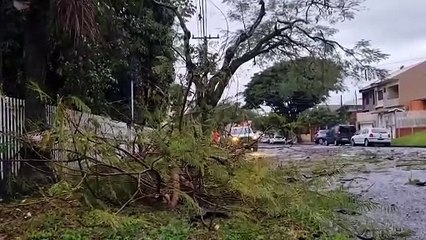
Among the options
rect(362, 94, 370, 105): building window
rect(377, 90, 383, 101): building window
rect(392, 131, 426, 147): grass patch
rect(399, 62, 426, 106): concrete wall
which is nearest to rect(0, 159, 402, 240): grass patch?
rect(392, 131, 426, 147): grass patch

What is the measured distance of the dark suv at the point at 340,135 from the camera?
40.0 metres

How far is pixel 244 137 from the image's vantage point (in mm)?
7434

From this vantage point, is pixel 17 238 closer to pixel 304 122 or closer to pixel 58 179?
pixel 58 179

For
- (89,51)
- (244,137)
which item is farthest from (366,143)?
(244,137)

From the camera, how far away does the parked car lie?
724 cm

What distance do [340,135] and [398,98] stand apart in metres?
13.6

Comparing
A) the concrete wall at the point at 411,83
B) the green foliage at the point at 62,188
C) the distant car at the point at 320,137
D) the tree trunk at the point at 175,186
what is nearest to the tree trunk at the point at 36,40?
the green foliage at the point at 62,188

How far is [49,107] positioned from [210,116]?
282cm

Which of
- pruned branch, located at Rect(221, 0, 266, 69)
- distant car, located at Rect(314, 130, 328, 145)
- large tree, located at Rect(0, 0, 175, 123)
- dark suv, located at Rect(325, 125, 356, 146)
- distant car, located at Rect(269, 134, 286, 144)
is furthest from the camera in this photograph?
distant car, located at Rect(314, 130, 328, 145)

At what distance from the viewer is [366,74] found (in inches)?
809

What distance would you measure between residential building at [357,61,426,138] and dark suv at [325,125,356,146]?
534cm

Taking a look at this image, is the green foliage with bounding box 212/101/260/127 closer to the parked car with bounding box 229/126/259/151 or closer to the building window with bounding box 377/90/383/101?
the parked car with bounding box 229/126/259/151

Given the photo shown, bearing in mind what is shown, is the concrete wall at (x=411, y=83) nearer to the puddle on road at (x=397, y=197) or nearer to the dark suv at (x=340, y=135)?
the dark suv at (x=340, y=135)

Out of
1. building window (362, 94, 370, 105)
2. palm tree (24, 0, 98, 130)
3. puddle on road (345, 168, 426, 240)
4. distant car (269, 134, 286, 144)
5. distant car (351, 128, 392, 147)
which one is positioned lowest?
puddle on road (345, 168, 426, 240)
